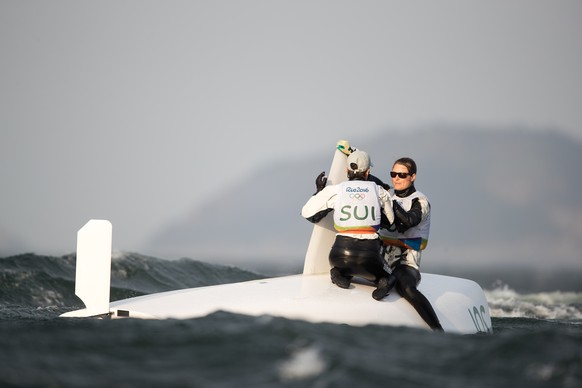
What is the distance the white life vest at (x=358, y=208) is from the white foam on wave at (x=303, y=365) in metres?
1.94

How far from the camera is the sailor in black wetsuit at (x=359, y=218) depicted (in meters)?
6.82

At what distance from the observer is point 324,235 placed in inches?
309

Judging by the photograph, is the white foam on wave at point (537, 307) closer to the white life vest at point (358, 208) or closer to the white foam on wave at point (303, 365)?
the white life vest at point (358, 208)

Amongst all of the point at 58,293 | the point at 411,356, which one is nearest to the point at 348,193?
the point at 411,356

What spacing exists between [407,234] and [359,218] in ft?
2.49

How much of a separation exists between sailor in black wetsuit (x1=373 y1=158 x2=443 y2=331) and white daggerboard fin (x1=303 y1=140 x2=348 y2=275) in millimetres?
566

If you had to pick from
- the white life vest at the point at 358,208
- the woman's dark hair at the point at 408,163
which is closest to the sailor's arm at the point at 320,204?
the white life vest at the point at 358,208

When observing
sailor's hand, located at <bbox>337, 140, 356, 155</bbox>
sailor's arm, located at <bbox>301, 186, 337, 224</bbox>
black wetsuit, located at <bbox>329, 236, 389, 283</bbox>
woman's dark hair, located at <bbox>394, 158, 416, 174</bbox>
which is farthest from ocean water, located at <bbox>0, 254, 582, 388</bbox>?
sailor's hand, located at <bbox>337, 140, 356, 155</bbox>

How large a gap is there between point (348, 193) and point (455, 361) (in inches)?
83.6

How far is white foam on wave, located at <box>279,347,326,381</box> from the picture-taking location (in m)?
4.59

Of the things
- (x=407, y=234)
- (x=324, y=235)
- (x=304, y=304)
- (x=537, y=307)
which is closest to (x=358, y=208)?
(x=407, y=234)

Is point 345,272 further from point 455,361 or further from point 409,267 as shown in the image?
point 455,361

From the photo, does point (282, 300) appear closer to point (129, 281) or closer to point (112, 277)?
point (129, 281)

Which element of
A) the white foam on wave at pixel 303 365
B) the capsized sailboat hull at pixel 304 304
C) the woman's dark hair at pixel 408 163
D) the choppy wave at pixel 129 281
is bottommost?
the choppy wave at pixel 129 281
